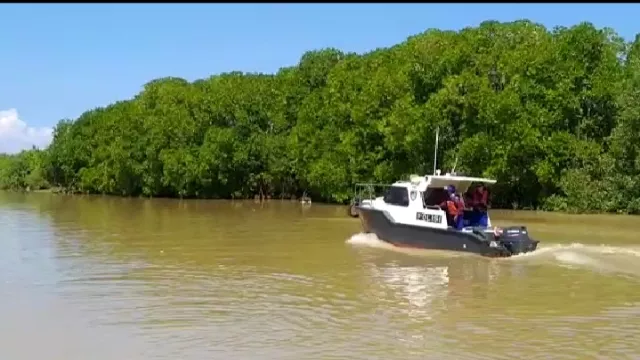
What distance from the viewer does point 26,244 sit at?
24.6 m

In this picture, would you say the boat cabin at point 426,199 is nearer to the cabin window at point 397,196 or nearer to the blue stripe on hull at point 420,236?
the cabin window at point 397,196

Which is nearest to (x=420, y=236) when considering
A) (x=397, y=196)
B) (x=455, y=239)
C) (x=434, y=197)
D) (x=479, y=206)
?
(x=455, y=239)

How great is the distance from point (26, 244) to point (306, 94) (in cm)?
3848

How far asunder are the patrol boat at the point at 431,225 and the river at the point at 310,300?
44cm

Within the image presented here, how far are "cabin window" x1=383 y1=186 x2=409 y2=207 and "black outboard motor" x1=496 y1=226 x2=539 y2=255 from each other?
3142 mm

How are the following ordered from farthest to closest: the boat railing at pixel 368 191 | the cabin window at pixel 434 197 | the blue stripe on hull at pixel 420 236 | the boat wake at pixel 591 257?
the boat railing at pixel 368 191 < the cabin window at pixel 434 197 < the blue stripe on hull at pixel 420 236 < the boat wake at pixel 591 257

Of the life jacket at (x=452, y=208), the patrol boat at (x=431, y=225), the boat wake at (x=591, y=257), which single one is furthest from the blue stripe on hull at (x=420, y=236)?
the boat wake at (x=591, y=257)

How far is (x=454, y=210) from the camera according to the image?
21.0m

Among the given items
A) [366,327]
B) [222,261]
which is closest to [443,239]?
[222,261]

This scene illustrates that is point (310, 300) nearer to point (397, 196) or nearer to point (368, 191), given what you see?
point (397, 196)

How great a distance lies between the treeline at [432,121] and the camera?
139ft

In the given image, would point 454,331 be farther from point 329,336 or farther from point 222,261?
point 222,261

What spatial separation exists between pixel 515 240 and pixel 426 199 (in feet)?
9.63

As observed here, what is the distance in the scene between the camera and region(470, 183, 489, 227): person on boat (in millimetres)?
21812
